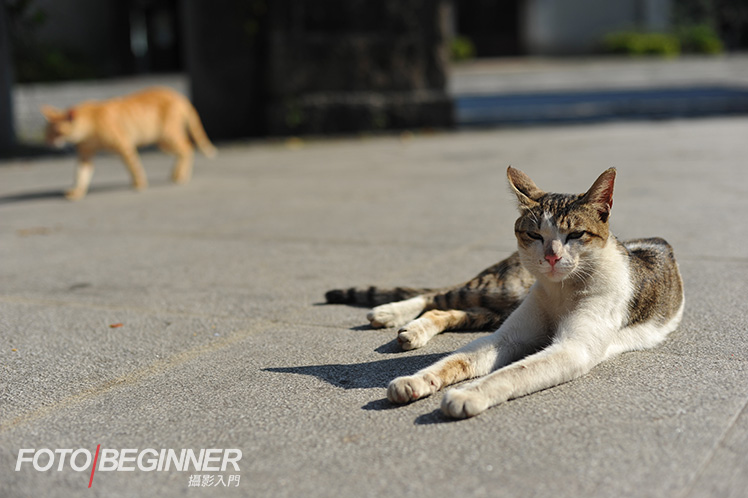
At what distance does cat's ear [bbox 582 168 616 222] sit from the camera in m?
3.48

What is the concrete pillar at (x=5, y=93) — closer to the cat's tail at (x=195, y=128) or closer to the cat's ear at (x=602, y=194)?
the cat's tail at (x=195, y=128)

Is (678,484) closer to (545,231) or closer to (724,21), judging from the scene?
(545,231)

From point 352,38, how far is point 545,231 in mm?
10745

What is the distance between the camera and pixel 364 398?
3.33 metres

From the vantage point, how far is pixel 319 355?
12.8 feet

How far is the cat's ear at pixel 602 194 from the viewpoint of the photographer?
3484 millimetres

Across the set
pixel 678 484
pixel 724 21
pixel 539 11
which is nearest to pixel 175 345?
pixel 678 484

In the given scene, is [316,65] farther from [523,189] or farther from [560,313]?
[560,313]

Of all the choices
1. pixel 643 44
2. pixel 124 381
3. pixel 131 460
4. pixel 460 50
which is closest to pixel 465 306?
pixel 124 381

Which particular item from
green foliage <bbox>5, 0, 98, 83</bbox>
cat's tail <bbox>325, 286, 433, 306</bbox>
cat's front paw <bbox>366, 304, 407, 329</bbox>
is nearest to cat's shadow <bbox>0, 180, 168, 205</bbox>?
cat's tail <bbox>325, 286, 433, 306</bbox>

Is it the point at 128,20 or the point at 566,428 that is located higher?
the point at 128,20

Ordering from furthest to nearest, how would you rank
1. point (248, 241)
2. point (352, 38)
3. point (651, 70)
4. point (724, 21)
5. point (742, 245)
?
point (724, 21), point (651, 70), point (352, 38), point (248, 241), point (742, 245)

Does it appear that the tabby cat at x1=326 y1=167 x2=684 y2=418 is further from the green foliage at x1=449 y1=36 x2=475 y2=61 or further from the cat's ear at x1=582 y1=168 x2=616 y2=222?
the green foliage at x1=449 y1=36 x2=475 y2=61

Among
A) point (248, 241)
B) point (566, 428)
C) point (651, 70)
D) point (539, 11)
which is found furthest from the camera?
point (539, 11)
